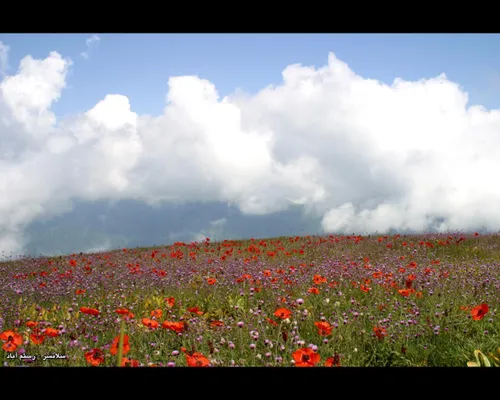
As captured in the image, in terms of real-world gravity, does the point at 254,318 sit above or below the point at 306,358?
above

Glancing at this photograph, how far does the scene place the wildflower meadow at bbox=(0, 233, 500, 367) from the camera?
300 cm

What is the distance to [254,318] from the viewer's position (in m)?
3.91

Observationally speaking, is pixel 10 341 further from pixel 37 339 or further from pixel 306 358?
pixel 306 358

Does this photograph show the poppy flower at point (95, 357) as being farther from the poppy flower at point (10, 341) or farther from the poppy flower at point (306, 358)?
the poppy flower at point (306, 358)

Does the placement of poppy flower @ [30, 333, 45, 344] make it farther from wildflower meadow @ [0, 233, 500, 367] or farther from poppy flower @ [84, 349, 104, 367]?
poppy flower @ [84, 349, 104, 367]

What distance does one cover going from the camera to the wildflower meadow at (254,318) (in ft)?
9.84

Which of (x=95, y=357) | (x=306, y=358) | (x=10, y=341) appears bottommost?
(x=306, y=358)

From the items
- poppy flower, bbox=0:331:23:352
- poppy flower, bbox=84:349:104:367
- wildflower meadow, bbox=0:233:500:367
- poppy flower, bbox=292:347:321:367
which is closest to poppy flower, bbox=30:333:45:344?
wildflower meadow, bbox=0:233:500:367

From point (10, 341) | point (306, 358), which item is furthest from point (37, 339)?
point (306, 358)
